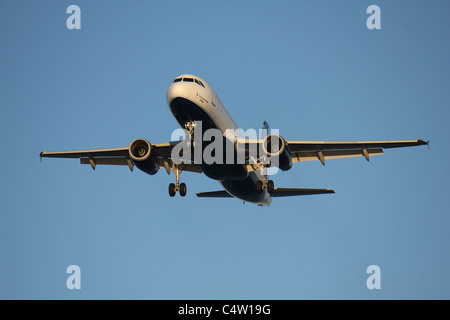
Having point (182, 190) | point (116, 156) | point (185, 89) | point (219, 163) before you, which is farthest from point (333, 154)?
point (116, 156)

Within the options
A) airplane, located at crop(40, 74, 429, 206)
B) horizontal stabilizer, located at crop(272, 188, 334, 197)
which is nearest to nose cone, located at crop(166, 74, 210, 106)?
airplane, located at crop(40, 74, 429, 206)

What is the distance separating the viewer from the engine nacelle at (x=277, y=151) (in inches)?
1491

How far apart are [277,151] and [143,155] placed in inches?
331

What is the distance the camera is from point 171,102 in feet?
119

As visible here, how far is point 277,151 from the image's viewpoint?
3803 centimetres

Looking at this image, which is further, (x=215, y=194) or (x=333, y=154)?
(x=215, y=194)

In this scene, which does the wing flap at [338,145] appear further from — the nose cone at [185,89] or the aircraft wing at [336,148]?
the nose cone at [185,89]

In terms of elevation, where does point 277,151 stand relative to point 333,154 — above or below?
below

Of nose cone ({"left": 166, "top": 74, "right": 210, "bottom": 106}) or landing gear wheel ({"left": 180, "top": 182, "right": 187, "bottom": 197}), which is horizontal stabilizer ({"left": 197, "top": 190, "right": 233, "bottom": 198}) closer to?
landing gear wheel ({"left": 180, "top": 182, "right": 187, "bottom": 197})

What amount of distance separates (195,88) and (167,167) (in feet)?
27.9

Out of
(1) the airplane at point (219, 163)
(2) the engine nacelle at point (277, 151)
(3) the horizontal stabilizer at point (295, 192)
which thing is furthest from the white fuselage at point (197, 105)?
(3) the horizontal stabilizer at point (295, 192)

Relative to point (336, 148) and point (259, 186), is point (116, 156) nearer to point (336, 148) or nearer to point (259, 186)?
point (259, 186)

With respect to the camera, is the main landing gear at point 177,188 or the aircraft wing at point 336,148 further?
the main landing gear at point 177,188

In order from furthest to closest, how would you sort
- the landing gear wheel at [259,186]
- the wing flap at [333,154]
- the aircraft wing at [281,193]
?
the aircraft wing at [281,193] < the landing gear wheel at [259,186] < the wing flap at [333,154]
